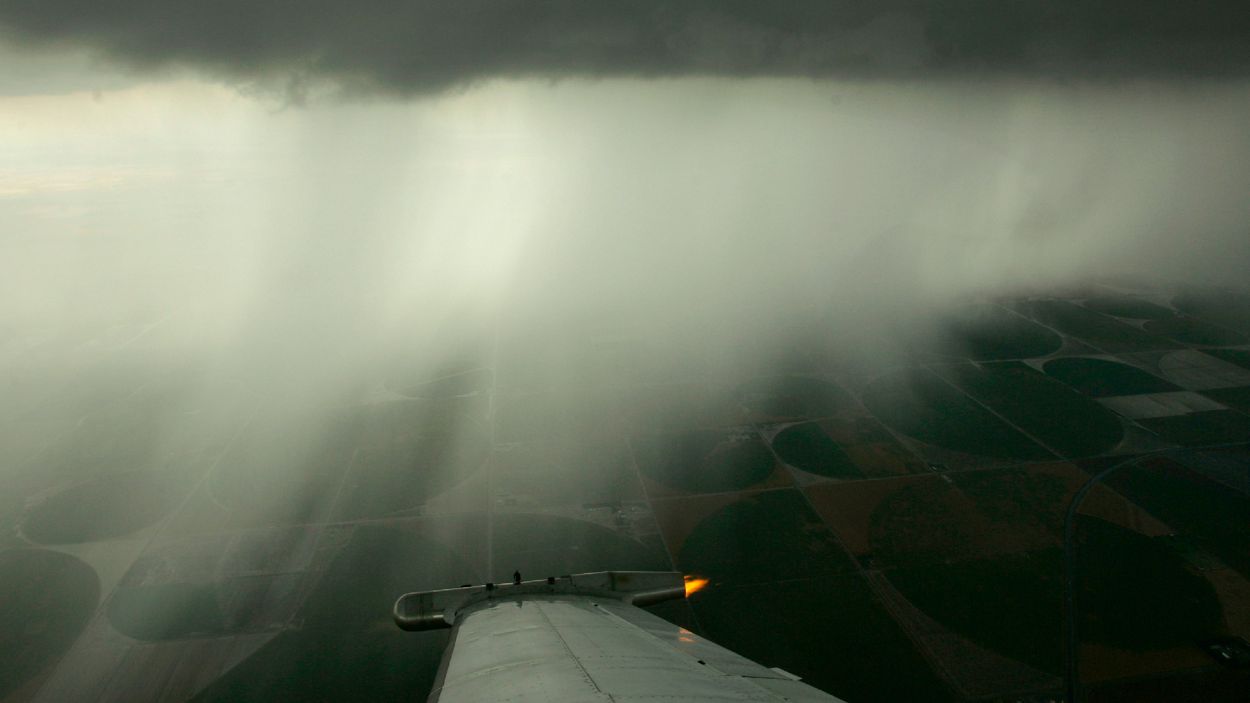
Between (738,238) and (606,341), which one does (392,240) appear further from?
(606,341)

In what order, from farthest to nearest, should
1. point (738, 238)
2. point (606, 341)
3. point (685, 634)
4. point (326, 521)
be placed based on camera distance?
point (738, 238) → point (606, 341) → point (326, 521) → point (685, 634)

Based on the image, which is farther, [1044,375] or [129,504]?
[1044,375]

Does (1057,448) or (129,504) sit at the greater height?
(1057,448)

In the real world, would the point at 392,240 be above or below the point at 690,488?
above

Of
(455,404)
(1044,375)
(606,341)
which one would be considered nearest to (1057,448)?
(1044,375)

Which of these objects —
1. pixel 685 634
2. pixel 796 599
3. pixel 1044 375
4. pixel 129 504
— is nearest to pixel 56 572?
pixel 129 504

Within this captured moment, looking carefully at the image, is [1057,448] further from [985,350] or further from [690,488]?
[690,488]

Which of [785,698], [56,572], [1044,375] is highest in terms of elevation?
[785,698]

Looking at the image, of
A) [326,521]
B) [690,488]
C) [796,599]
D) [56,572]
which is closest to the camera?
[796,599]

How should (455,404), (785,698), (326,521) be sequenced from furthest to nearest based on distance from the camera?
(455,404) < (326,521) < (785,698)
